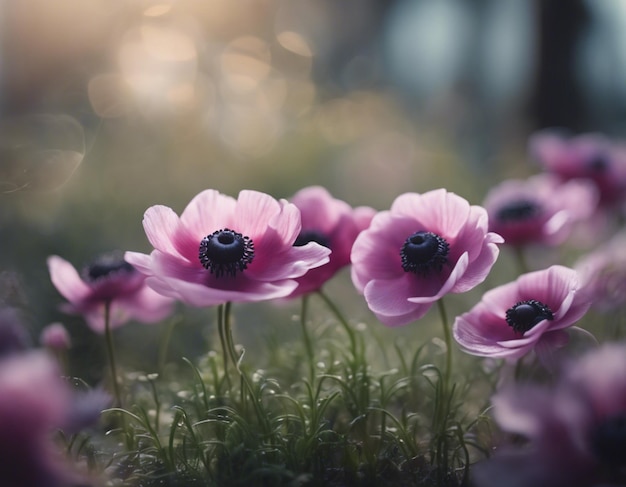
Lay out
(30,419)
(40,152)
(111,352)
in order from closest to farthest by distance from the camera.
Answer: (30,419)
(111,352)
(40,152)

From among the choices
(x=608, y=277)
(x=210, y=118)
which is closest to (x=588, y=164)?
(x=608, y=277)

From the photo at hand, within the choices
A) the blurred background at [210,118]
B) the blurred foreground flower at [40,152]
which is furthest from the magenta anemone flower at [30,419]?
the blurred background at [210,118]

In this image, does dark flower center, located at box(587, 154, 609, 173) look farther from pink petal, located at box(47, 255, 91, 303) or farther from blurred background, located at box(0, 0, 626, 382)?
pink petal, located at box(47, 255, 91, 303)

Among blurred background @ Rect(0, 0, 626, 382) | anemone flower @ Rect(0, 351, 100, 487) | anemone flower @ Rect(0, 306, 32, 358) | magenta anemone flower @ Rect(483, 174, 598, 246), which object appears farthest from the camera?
blurred background @ Rect(0, 0, 626, 382)

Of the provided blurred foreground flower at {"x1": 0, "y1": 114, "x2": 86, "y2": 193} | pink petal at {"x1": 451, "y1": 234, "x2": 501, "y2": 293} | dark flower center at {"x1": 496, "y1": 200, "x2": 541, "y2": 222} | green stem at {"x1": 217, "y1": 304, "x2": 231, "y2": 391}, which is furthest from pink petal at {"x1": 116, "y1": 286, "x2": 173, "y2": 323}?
dark flower center at {"x1": 496, "y1": 200, "x2": 541, "y2": 222}

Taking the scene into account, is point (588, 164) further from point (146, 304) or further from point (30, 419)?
point (30, 419)

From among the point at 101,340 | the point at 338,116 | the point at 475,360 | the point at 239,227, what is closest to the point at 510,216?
the point at 475,360

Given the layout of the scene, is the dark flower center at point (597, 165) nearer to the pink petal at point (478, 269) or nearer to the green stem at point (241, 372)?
the pink petal at point (478, 269)
